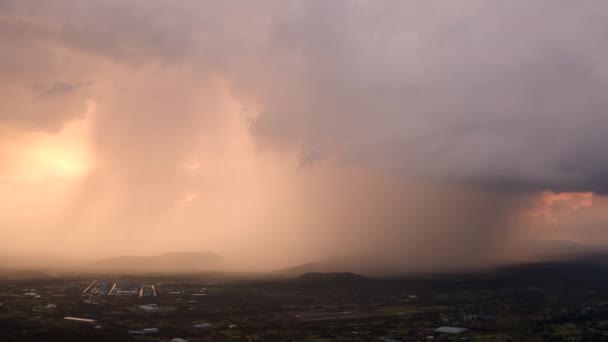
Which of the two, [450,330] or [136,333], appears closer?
[136,333]

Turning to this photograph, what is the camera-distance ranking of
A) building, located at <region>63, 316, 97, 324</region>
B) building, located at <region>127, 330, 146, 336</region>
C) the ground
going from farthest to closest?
building, located at <region>63, 316, 97, 324</region> < the ground < building, located at <region>127, 330, 146, 336</region>

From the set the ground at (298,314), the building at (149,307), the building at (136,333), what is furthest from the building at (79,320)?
the building at (149,307)

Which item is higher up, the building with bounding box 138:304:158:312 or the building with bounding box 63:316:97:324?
the building with bounding box 138:304:158:312

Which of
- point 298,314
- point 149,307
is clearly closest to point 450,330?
point 298,314

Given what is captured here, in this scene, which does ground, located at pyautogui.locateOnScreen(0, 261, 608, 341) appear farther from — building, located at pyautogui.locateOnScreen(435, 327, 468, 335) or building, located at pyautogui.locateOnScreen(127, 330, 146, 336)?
building, located at pyautogui.locateOnScreen(435, 327, 468, 335)

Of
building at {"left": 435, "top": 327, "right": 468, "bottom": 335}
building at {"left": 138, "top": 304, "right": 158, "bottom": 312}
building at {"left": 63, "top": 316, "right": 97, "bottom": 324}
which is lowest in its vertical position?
building at {"left": 435, "top": 327, "right": 468, "bottom": 335}

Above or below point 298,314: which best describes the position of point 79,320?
above

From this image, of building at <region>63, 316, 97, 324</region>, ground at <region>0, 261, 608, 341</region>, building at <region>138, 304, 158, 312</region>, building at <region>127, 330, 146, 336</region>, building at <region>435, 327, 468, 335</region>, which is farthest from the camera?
building at <region>138, 304, 158, 312</region>

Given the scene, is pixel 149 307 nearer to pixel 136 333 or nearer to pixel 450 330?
pixel 136 333

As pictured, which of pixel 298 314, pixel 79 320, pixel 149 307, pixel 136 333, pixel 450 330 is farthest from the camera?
pixel 298 314

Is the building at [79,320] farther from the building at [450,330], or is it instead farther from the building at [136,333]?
the building at [450,330]

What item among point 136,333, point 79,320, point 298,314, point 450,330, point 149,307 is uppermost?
point 149,307

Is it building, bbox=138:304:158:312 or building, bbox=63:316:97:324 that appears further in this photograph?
building, bbox=138:304:158:312

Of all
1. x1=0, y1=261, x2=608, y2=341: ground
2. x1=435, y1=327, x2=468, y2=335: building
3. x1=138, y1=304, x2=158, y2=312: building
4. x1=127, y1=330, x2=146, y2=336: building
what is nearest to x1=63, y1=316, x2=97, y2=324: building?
x1=0, y1=261, x2=608, y2=341: ground
